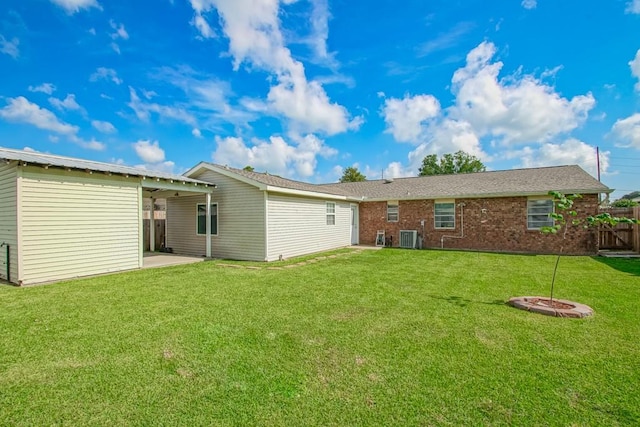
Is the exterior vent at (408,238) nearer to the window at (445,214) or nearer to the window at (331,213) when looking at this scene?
the window at (445,214)

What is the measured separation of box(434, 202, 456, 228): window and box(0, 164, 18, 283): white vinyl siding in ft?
47.5

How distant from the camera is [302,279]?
23.3ft

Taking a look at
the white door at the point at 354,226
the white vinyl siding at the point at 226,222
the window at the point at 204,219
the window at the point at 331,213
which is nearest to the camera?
the white vinyl siding at the point at 226,222

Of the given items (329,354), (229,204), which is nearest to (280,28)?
(229,204)

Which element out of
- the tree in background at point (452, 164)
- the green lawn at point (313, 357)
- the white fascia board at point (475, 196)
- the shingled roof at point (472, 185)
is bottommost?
the green lawn at point (313, 357)

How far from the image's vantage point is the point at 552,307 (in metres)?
4.73

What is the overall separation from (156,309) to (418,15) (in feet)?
36.3

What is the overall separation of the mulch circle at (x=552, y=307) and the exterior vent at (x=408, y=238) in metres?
9.11

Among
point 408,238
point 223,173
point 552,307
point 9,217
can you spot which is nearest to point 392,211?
point 408,238

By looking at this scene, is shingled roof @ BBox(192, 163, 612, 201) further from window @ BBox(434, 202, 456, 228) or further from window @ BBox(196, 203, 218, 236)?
window @ BBox(196, 203, 218, 236)

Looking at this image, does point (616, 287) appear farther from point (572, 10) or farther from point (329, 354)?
point (572, 10)

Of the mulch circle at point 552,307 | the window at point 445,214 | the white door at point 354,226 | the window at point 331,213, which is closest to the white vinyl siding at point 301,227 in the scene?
the window at point 331,213

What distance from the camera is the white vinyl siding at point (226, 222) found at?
10.2 metres

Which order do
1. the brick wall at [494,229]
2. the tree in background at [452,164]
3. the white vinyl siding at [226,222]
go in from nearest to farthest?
the white vinyl siding at [226,222] < the brick wall at [494,229] < the tree in background at [452,164]
